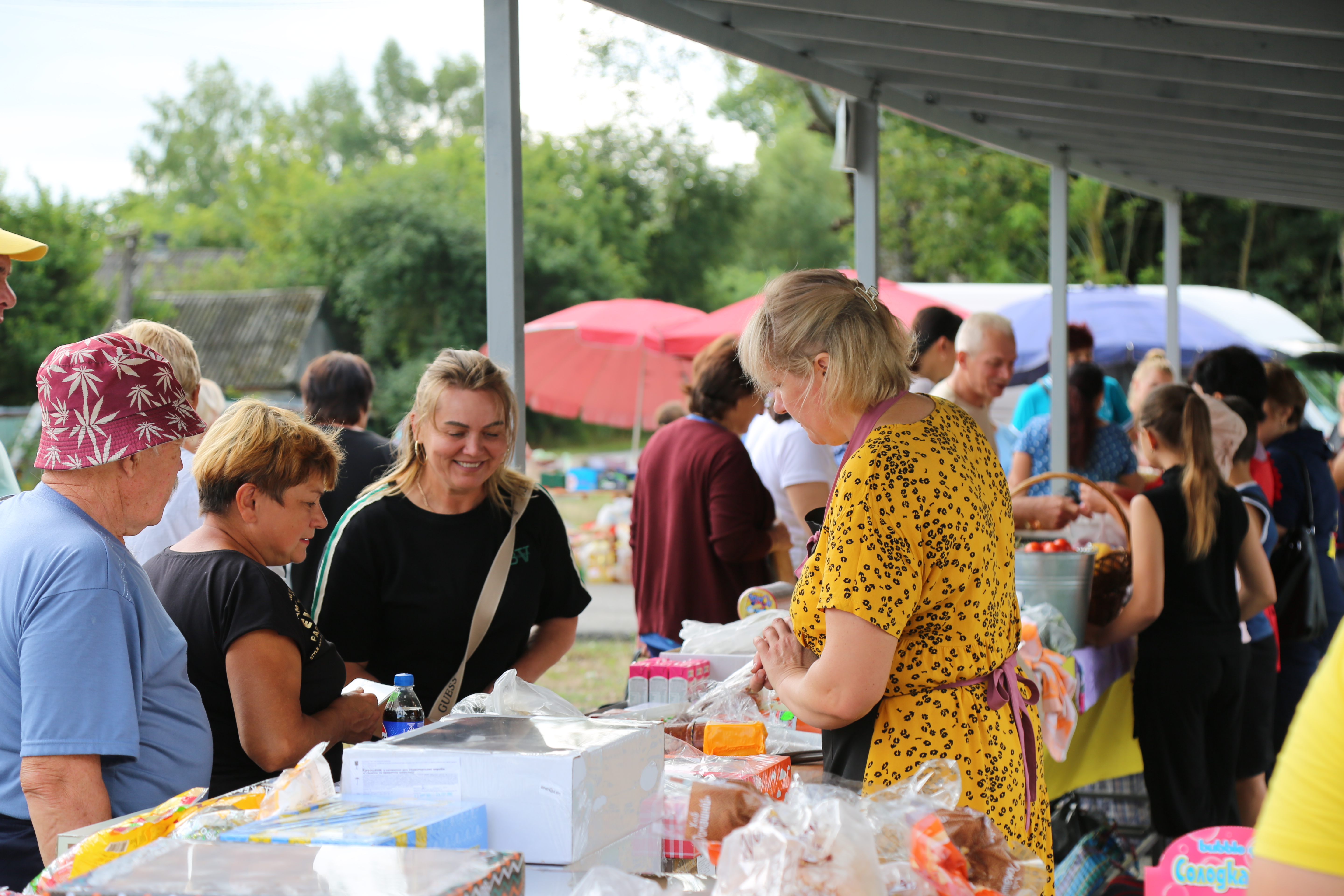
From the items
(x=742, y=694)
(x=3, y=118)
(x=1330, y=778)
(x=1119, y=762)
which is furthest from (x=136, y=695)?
(x=3, y=118)

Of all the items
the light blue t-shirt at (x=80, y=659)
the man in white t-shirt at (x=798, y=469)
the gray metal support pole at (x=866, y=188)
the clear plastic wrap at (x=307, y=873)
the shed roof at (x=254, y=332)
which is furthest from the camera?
the shed roof at (x=254, y=332)

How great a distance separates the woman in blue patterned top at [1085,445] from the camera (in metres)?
5.57

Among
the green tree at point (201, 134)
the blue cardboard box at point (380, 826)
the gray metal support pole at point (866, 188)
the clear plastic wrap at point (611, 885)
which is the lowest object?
the clear plastic wrap at point (611, 885)

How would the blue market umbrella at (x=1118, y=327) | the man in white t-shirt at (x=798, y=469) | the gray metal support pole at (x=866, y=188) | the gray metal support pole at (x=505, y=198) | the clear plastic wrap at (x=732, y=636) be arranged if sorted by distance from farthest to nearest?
the blue market umbrella at (x=1118, y=327), the gray metal support pole at (x=866, y=188), the man in white t-shirt at (x=798, y=469), the gray metal support pole at (x=505, y=198), the clear plastic wrap at (x=732, y=636)

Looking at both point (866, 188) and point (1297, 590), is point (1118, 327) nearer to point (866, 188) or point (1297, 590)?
point (1297, 590)

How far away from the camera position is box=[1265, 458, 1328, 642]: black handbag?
4.79 metres

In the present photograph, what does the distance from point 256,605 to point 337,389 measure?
2608 millimetres

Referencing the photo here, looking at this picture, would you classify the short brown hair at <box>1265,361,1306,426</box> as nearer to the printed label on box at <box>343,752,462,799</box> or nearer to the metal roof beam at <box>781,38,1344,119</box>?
the metal roof beam at <box>781,38,1344,119</box>

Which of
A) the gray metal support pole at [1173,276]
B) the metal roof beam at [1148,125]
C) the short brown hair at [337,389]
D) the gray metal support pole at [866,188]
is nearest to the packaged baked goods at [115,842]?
the short brown hair at [337,389]

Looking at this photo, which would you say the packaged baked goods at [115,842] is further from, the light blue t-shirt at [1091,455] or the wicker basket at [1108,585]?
the light blue t-shirt at [1091,455]

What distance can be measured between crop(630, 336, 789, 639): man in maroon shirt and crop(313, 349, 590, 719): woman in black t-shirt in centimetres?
107

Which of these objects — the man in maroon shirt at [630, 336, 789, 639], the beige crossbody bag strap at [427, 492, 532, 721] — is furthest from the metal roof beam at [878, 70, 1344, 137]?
the beige crossbody bag strap at [427, 492, 532, 721]

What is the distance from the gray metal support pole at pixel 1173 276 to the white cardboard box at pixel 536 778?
7068mm

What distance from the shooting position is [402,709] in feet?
7.30
